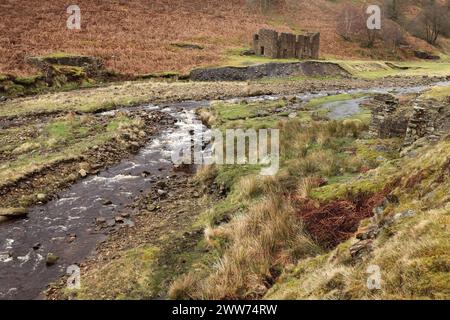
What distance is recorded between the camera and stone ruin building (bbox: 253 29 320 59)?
48094 mm

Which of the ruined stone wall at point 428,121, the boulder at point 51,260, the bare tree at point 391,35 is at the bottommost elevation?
the boulder at point 51,260

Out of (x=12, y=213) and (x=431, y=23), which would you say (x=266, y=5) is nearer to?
(x=431, y=23)

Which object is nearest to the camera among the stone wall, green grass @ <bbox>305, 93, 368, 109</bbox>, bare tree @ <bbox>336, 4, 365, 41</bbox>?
the stone wall

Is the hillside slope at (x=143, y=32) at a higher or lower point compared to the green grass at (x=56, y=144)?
higher

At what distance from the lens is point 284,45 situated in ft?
160

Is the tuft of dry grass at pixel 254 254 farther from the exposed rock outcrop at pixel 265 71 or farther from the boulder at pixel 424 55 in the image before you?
the boulder at pixel 424 55

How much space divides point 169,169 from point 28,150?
258 inches

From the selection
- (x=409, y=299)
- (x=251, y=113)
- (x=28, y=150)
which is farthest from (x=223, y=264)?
(x=251, y=113)

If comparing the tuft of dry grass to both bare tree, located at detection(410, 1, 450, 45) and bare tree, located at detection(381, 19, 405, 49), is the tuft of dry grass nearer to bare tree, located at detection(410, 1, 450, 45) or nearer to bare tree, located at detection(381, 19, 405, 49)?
bare tree, located at detection(381, 19, 405, 49)

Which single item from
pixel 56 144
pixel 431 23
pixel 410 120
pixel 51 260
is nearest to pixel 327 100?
pixel 410 120

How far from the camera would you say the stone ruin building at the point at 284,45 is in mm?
48094

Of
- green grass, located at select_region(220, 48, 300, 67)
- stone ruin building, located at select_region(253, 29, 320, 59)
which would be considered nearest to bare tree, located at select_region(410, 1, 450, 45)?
stone ruin building, located at select_region(253, 29, 320, 59)

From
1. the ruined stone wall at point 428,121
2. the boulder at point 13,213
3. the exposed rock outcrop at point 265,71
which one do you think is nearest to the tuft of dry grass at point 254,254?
the ruined stone wall at point 428,121
